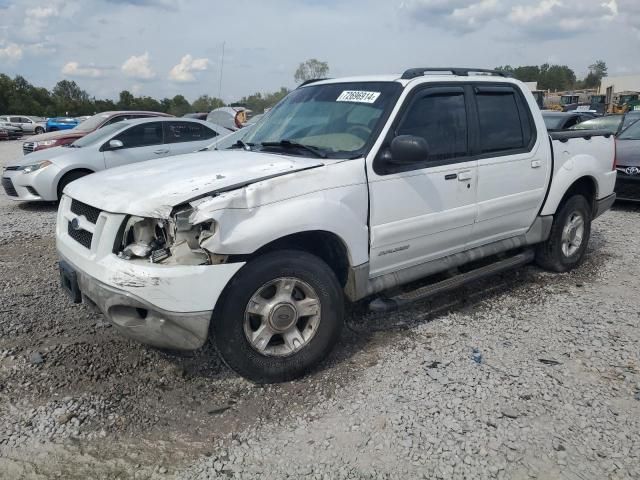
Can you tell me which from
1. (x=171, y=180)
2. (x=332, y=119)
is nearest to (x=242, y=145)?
(x=332, y=119)

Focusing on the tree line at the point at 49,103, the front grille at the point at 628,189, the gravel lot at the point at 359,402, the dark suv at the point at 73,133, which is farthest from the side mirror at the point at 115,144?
the tree line at the point at 49,103

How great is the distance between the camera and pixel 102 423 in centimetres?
301

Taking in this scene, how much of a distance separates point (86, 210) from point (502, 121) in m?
3.42

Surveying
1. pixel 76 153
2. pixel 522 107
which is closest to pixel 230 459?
pixel 522 107

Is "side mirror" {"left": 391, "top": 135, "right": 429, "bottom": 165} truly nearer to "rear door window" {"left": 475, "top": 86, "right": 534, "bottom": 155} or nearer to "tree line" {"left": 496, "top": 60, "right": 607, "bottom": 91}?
"rear door window" {"left": 475, "top": 86, "right": 534, "bottom": 155}

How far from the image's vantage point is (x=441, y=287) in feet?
13.7

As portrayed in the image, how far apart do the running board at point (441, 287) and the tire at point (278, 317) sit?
399 mm

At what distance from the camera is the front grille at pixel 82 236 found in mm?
3355

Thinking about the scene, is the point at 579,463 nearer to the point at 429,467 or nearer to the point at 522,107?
the point at 429,467

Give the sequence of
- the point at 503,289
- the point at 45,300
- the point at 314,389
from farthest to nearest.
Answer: the point at 503,289
the point at 45,300
the point at 314,389

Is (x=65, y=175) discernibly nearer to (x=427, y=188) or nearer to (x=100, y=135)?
(x=100, y=135)

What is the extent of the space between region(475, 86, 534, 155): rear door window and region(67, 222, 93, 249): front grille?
3.05 m

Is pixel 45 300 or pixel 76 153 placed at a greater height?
pixel 76 153

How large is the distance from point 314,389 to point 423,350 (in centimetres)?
93
